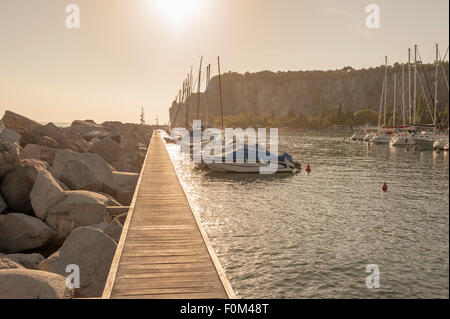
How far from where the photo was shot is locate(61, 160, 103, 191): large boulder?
55.6 ft

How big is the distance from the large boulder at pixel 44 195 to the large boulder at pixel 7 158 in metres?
2.14

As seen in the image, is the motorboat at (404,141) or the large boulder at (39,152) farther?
the motorboat at (404,141)

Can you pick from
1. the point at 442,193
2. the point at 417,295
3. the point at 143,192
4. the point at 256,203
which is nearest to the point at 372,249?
the point at 417,295

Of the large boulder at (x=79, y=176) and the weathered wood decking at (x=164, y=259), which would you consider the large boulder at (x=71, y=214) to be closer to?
the weathered wood decking at (x=164, y=259)

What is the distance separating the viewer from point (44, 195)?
13.7 metres

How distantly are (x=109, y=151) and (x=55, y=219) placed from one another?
45.0ft

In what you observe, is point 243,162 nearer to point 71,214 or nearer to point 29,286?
point 71,214

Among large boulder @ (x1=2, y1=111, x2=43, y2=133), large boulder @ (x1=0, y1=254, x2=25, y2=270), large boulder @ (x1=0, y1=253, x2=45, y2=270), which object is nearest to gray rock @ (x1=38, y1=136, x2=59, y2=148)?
large boulder @ (x1=2, y1=111, x2=43, y2=133)

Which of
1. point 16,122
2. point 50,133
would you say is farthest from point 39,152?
Answer: point 16,122

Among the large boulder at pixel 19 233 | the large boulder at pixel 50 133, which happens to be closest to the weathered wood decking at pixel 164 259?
the large boulder at pixel 19 233

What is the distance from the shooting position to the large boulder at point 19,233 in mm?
12438

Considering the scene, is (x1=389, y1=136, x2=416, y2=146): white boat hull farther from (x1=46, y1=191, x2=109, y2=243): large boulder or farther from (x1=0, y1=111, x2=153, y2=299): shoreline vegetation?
(x1=46, y1=191, x2=109, y2=243): large boulder

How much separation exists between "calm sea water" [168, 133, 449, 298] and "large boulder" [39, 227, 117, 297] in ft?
12.4

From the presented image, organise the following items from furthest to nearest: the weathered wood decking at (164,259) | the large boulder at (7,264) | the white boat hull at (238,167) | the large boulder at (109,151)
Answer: the white boat hull at (238,167) < the large boulder at (109,151) < the large boulder at (7,264) < the weathered wood decking at (164,259)
